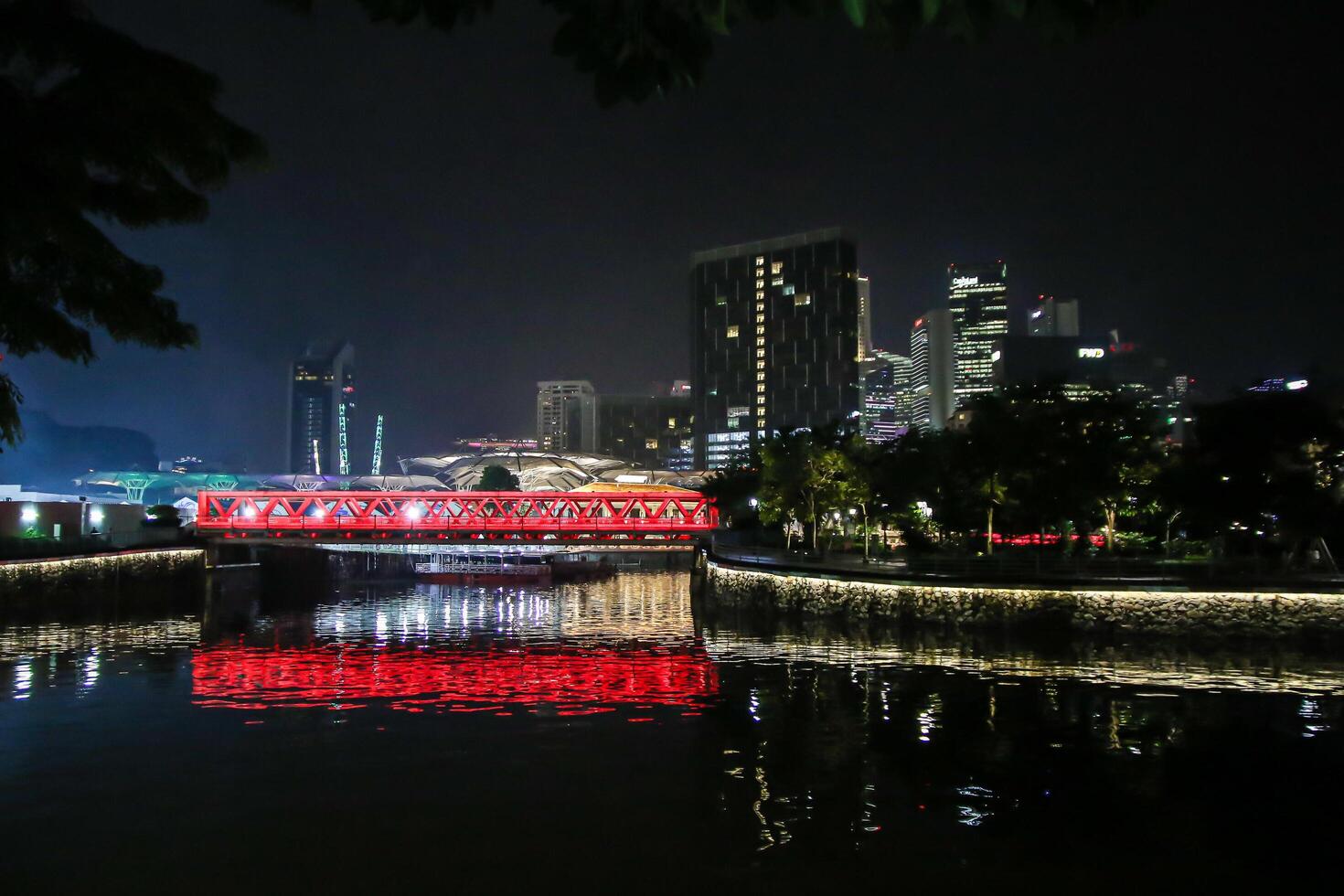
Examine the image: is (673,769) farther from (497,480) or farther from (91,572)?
(497,480)

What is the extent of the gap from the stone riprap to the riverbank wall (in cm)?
3567

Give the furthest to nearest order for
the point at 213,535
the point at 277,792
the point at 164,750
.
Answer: the point at 213,535 < the point at 164,750 < the point at 277,792

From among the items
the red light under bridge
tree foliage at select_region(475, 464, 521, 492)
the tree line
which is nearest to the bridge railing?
the red light under bridge

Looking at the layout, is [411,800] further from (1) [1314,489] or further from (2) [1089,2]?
(1) [1314,489]

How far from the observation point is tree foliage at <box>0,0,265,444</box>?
5.45 metres

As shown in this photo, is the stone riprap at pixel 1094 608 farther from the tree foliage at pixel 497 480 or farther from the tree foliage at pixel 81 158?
the tree foliage at pixel 497 480

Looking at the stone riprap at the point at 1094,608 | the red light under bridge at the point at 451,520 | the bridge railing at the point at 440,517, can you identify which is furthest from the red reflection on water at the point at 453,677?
the bridge railing at the point at 440,517

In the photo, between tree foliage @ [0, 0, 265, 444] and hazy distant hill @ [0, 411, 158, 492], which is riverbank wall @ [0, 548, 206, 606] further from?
hazy distant hill @ [0, 411, 158, 492]

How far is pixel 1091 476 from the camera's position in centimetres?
5103

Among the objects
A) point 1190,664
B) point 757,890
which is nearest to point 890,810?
point 757,890

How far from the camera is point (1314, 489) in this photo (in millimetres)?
41906

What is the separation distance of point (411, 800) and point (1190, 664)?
2601 centimetres

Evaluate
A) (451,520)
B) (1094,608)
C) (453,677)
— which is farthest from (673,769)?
(451,520)

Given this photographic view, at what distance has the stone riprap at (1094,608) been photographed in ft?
118
